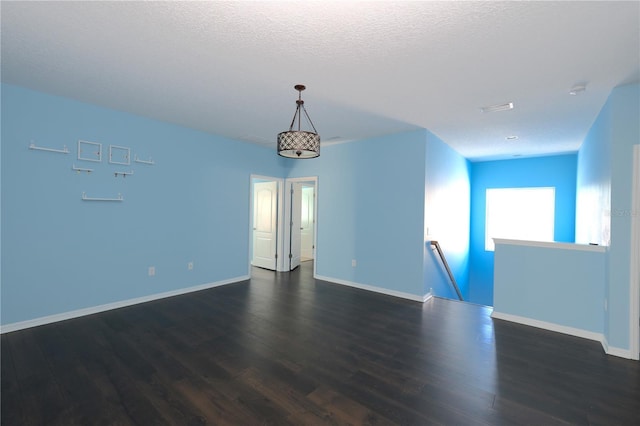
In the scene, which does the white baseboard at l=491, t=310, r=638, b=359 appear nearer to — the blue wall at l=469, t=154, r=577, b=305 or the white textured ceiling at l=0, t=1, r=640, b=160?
the white textured ceiling at l=0, t=1, r=640, b=160

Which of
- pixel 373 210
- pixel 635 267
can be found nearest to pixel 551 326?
pixel 635 267

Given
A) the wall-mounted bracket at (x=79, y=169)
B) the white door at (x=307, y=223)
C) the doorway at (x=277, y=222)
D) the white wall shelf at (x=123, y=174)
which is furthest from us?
the white door at (x=307, y=223)

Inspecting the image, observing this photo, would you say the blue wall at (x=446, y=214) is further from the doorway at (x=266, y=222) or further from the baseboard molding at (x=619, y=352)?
the doorway at (x=266, y=222)

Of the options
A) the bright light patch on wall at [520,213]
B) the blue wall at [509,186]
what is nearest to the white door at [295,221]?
the blue wall at [509,186]

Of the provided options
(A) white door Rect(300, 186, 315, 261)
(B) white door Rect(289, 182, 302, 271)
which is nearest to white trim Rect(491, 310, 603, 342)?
(B) white door Rect(289, 182, 302, 271)

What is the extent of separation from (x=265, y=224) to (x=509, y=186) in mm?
5630

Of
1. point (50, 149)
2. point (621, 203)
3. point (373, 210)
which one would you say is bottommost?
point (373, 210)

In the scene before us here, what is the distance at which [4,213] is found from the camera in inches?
119

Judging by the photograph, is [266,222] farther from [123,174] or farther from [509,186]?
[509,186]

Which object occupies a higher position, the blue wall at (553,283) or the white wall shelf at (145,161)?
the white wall shelf at (145,161)

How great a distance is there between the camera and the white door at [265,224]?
6.29 m

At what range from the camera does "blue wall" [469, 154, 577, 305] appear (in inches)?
234

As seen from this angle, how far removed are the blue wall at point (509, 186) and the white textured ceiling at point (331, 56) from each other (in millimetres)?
2543

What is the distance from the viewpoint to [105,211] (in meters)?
3.74
